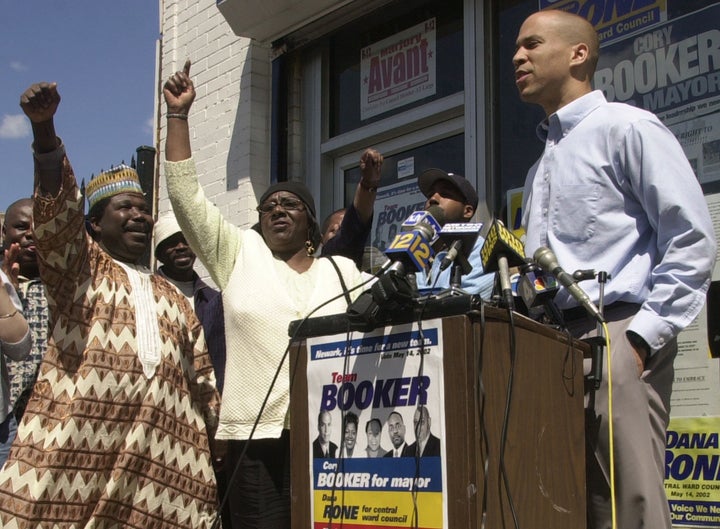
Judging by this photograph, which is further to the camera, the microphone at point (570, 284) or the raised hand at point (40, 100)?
the raised hand at point (40, 100)

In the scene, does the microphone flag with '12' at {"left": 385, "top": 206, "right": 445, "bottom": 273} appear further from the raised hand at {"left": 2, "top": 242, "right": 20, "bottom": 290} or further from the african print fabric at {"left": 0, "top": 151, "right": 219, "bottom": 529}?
the raised hand at {"left": 2, "top": 242, "right": 20, "bottom": 290}

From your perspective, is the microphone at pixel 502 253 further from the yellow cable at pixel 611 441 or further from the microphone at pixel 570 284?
the yellow cable at pixel 611 441

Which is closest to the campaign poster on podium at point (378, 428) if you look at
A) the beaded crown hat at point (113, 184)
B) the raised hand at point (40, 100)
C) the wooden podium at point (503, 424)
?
the wooden podium at point (503, 424)

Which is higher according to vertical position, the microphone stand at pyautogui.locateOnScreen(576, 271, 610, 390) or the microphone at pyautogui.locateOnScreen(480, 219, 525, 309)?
the microphone at pyautogui.locateOnScreen(480, 219, 525, 309)

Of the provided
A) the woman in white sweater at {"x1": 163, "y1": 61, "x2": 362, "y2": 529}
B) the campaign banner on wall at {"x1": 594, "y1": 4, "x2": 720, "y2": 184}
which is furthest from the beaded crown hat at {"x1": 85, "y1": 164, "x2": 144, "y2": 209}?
the campaign banner on wall at {"x1": 594, "y1": 4, "x2": 720, "y2": 184}

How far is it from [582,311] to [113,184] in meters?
2.13

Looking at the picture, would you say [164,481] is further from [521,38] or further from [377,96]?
[377,96]

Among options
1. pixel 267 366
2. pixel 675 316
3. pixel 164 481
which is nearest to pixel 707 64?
pixel 675 316

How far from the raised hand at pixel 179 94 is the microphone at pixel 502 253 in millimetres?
1474

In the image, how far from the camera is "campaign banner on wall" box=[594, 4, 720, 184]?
14.7ft

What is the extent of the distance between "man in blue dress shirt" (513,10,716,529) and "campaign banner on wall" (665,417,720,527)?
5.38ft

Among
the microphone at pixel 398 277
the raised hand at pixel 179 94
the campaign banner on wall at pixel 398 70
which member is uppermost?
the campaign banner on wall at pixel 398 70

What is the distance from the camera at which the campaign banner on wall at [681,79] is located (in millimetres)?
4484

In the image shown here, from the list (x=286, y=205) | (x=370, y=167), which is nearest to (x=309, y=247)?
(x=286, y=205)
